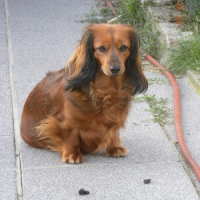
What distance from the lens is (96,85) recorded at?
14.1 ft

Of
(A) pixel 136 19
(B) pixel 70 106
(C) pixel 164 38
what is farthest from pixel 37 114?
(A) pixel 136 19

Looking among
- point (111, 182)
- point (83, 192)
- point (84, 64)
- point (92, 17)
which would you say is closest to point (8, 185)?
point (83, 192)

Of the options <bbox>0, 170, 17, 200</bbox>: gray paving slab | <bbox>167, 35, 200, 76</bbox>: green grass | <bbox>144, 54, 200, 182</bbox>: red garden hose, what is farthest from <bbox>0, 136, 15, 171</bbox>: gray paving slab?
<bbox>167, 35, 200, 76</bbox>: green grass

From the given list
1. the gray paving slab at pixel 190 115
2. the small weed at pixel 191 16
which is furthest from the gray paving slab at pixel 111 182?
the small weed at pixel 191 16

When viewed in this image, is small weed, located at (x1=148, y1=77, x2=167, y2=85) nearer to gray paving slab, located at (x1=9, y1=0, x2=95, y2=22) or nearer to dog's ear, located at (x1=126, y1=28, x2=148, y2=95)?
dog's ear, located at (x1=126, y1=28, x2=148, y2=95)

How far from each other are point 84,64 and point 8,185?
39.1 inches

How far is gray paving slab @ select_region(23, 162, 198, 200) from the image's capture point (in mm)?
3900

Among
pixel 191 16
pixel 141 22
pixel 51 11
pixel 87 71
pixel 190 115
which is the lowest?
pixel 190 115

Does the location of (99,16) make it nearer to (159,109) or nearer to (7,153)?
(159,109)

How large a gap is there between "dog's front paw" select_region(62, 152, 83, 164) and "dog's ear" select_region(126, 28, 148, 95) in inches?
25.1

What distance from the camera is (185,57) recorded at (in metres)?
6.48

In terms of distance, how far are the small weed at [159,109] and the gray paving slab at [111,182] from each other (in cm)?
91

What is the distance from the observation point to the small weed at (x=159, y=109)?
208 inches

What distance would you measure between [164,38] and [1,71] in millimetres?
1937
